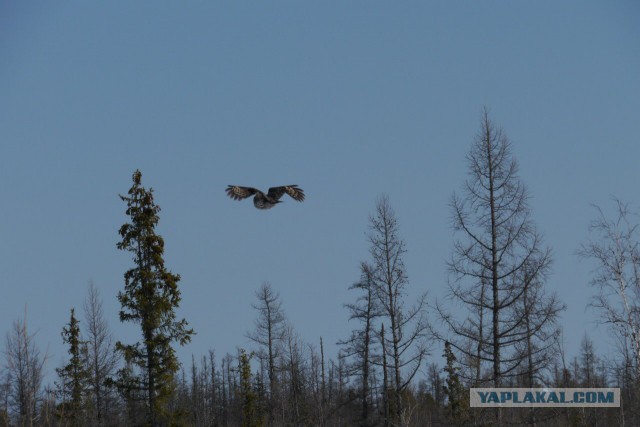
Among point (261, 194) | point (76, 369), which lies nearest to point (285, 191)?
point (261, 194)

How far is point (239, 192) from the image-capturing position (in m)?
26.9

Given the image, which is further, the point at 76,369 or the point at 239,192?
the point at 76,369

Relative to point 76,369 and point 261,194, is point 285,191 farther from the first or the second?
point 76,369

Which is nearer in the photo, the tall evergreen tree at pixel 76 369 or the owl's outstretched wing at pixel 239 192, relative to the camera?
the owl's outstretched wing at pixel 239 192

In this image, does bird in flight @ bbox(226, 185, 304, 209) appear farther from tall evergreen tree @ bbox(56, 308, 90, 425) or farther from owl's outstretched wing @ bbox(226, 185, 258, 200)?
tall evergreen tree @ bbox(56, 308, 90, 425)

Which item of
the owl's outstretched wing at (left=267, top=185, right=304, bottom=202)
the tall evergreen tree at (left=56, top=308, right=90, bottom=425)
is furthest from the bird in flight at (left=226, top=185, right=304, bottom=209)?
the tall evergreen tree at (left=56, top=308, right=90, bottom=425)

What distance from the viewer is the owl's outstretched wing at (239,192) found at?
26703 mm

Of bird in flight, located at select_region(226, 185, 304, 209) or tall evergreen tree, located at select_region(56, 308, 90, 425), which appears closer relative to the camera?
bird in flight, located at select_region(226, 185, 304, 209)

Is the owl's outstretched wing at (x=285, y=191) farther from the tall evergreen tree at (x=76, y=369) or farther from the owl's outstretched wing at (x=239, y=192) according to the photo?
the tall evergreen tree at (x=76, y=369)

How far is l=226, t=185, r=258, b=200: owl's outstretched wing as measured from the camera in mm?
26703

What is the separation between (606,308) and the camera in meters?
24.5

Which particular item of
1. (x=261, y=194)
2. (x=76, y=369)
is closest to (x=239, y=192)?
(x=261, y=194)

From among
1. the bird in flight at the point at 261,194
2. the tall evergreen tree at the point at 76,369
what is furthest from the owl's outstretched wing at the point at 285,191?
the tall evergreen tree at the point at 76,369

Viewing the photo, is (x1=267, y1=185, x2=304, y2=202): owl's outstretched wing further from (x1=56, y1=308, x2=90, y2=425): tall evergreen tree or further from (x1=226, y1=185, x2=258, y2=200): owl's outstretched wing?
(x1=56, y1=308, x2=90, y2=425): tall evergreen tree
